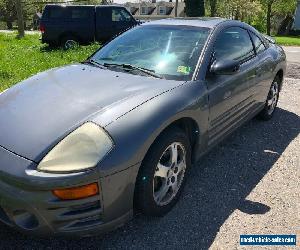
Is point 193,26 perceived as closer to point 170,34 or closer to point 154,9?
point 170,34

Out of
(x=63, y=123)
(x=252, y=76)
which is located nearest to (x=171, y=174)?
(x=63, y=123)

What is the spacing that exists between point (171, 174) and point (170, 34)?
1.52m

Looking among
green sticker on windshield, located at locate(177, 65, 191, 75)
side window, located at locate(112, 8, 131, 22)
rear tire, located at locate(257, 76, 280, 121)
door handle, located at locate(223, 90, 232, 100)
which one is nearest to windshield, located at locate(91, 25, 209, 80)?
green sticker on windshield, located at locate(177, 65, 191, 75)

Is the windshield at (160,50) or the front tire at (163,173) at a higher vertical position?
the windshield at (160,50)

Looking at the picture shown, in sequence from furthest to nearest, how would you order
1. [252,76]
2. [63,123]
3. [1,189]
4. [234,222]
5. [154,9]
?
[154,9], [252,76], [234,222], [63,123], [1,189]

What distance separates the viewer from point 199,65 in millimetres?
3289

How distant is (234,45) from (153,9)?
63.5 meters

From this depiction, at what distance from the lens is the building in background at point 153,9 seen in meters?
63.0

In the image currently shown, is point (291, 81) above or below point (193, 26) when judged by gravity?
below

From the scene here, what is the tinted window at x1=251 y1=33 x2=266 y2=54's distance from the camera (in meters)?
4.51

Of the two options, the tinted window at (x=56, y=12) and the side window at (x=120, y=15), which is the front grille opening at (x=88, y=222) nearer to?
the side window at (x=120, y=15)

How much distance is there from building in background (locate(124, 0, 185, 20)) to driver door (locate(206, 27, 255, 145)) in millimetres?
60206

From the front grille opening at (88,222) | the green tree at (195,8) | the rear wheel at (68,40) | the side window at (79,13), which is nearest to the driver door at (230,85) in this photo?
the front grille opening at (88,222)

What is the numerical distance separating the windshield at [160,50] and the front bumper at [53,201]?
1243 mm
